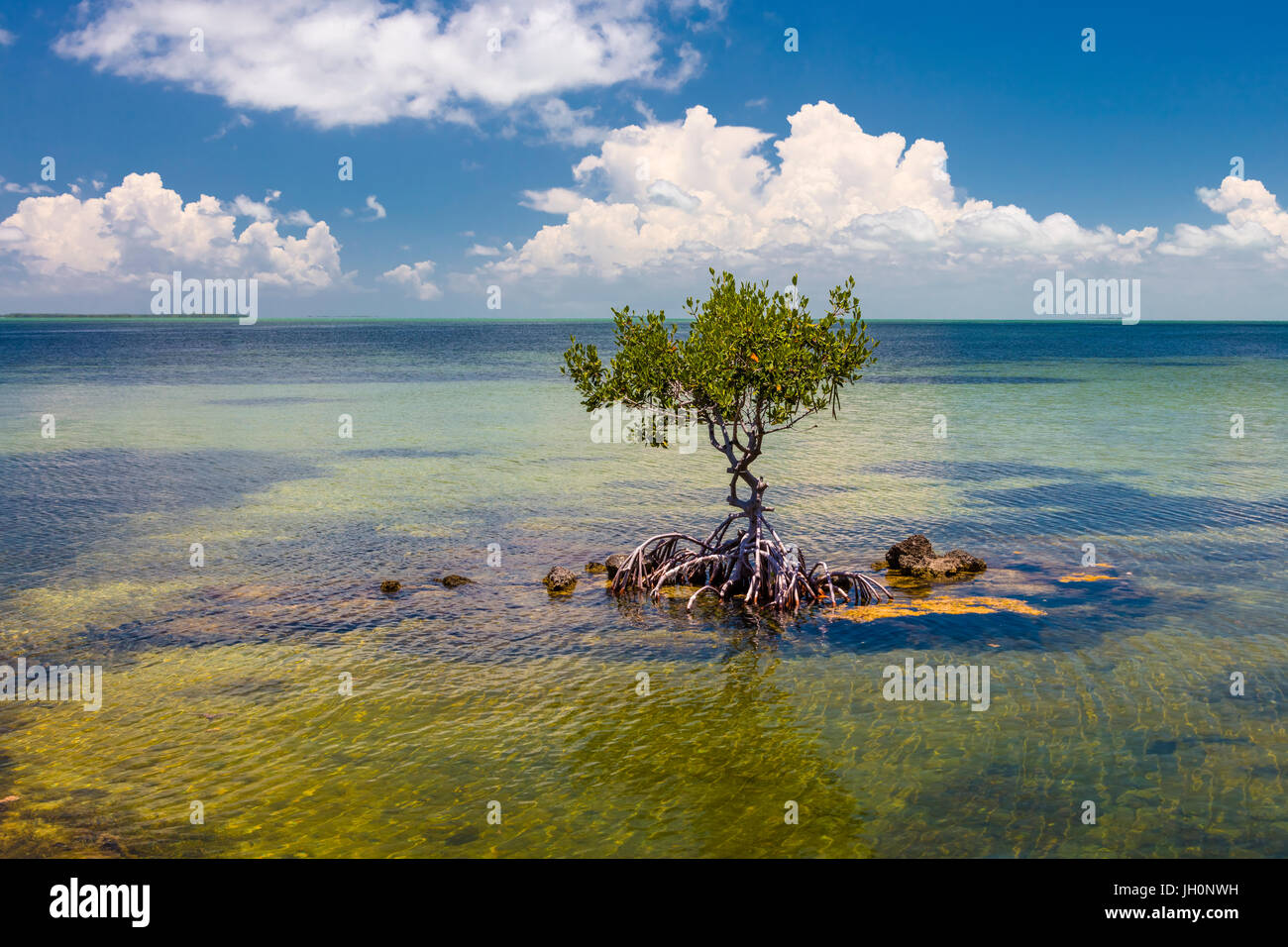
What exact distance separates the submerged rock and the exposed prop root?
227 centimetres

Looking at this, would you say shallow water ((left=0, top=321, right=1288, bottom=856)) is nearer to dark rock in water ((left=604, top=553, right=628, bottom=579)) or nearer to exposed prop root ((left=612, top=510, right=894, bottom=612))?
dark rock in water ((left=604, top=553, right=628, bottom=579))

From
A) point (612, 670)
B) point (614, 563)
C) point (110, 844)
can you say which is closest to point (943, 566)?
point (614, 563)

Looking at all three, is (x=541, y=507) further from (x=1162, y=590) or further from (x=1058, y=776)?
(x=1058, y=776)

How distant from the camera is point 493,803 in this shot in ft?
63.8

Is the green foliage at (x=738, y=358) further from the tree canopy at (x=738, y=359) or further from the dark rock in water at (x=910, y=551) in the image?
the dark rock in water at (x=910, y=551)

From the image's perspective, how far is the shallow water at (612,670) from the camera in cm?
1888

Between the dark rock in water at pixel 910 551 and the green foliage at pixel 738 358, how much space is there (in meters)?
7.63

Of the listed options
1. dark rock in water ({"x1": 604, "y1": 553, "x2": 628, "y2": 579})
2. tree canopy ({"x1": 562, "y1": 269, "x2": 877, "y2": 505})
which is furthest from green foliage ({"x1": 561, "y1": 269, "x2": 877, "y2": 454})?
dark rock in water ({"x1": 604, "y1": 553, "x2": 628, "y2": 579})

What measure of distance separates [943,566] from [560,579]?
46.9 feet

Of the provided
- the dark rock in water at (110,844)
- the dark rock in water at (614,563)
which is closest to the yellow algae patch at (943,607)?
the dark rock in water at (614,563)

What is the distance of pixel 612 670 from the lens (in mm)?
26812
